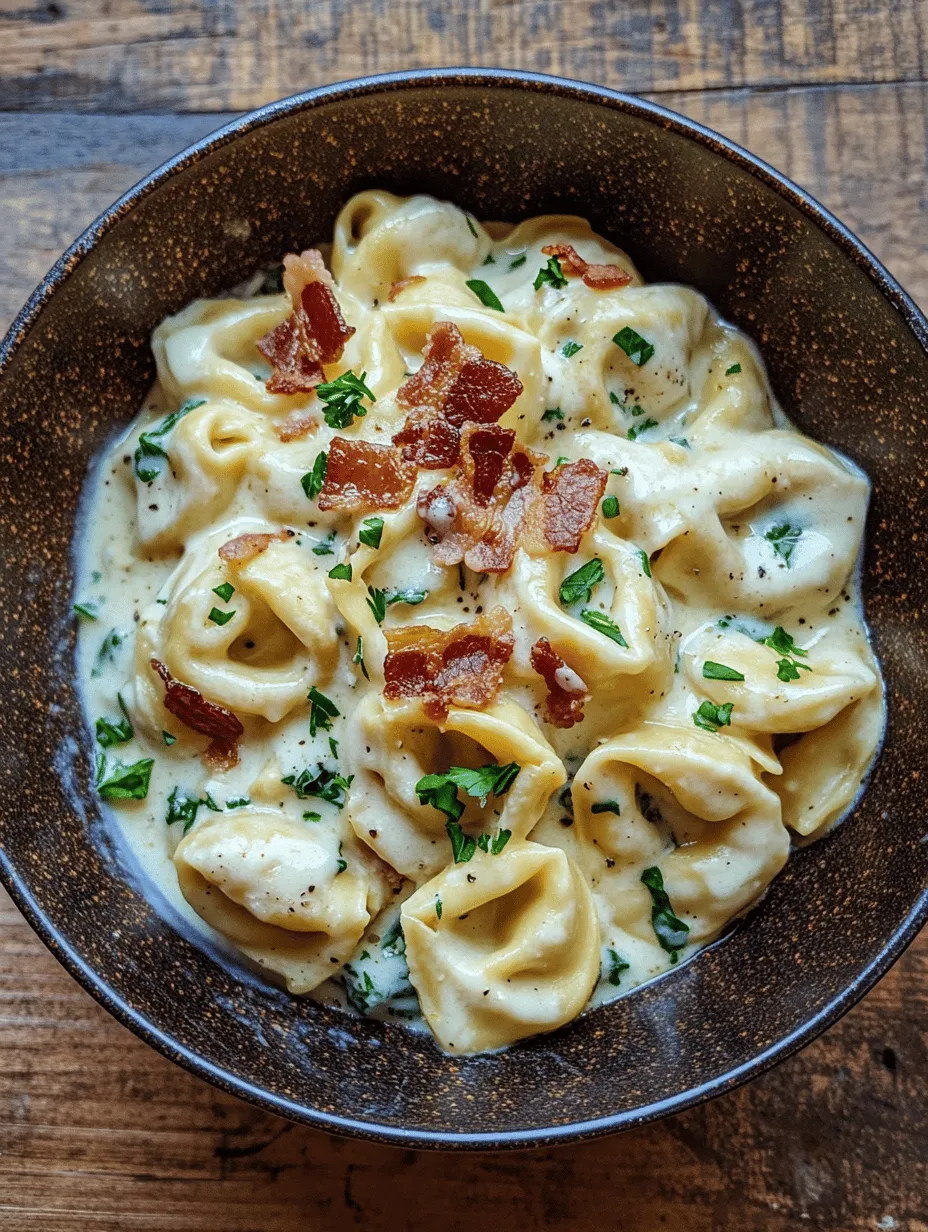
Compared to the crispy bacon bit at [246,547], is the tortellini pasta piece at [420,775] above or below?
below

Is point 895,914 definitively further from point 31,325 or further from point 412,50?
point 412,50

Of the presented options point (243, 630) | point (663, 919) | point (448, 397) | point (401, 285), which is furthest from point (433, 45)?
point (663, 919)

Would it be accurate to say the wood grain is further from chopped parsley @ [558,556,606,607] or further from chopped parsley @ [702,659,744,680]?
chopped parsley @ [702,659,744,680]

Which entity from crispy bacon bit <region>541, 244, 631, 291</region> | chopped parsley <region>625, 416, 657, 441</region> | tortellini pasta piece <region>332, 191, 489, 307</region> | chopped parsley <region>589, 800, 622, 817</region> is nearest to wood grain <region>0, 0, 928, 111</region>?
tortellini pasta piece <region>332, 191, 489, 307</region>

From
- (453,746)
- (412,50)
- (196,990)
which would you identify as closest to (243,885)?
(196,990)

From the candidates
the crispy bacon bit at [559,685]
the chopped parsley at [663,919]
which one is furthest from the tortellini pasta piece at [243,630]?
the chopped parsley at [663,919]

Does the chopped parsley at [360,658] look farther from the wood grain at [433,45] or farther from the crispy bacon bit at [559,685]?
the wood grain at [433,45]

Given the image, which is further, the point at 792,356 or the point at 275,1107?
the point at 792,356
